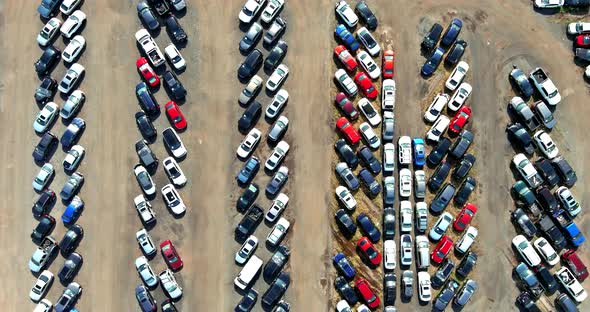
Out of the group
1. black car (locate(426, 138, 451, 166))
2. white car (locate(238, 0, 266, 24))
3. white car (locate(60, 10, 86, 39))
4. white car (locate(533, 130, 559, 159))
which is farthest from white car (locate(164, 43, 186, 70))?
white car (locate(533, 130, 559, 159))

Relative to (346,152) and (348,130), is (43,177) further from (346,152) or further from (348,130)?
(348,130)

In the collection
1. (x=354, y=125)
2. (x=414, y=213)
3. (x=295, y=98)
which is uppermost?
(x=295, y=98)

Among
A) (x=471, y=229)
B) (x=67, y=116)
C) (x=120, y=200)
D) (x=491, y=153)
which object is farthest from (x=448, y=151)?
(x=67, y=116)

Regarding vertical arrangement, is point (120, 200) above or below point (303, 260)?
above

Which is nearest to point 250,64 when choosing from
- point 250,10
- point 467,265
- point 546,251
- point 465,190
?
point 250,10

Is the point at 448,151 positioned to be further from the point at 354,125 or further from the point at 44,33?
the point at 44,33

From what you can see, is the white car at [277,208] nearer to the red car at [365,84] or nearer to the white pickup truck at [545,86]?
the red car at [365,84]
